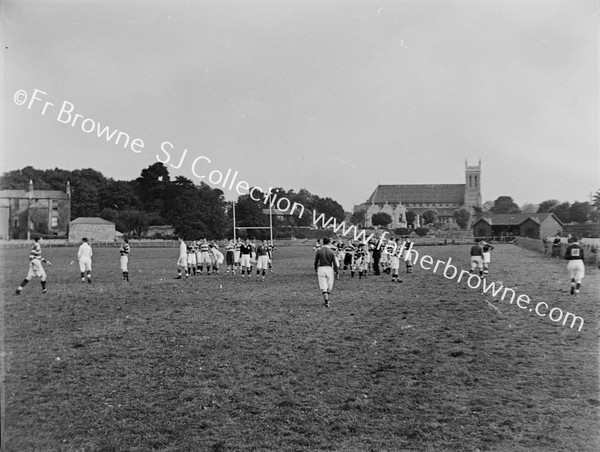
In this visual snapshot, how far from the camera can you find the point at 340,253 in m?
26.0

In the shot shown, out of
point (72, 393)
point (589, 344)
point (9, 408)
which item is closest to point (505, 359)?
point (589, 344)

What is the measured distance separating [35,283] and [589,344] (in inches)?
727

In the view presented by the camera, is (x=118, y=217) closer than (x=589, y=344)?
No

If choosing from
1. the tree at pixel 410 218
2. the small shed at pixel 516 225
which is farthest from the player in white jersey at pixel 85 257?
the tree at pixel 410 218

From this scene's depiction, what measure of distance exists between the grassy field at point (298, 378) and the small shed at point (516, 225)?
70.7m

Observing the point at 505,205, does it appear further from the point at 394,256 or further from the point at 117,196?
the point at 394,256

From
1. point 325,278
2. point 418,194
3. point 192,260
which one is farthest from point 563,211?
point 325,278

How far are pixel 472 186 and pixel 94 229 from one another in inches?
4259

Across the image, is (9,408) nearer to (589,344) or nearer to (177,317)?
(177,317)

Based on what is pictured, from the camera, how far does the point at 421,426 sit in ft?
18.7

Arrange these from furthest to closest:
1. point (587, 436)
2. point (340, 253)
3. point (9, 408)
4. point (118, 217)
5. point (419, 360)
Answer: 1. point (118, 217)
2. point (340, 253)
3. point (419, 360)
4. point (9, 408)
5. point (587, 436)

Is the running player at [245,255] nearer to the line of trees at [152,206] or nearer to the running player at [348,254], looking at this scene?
the running player at [348,254]

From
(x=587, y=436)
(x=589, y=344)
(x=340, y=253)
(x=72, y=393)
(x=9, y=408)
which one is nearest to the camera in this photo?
(x=587, y=436)

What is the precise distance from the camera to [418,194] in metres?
145
